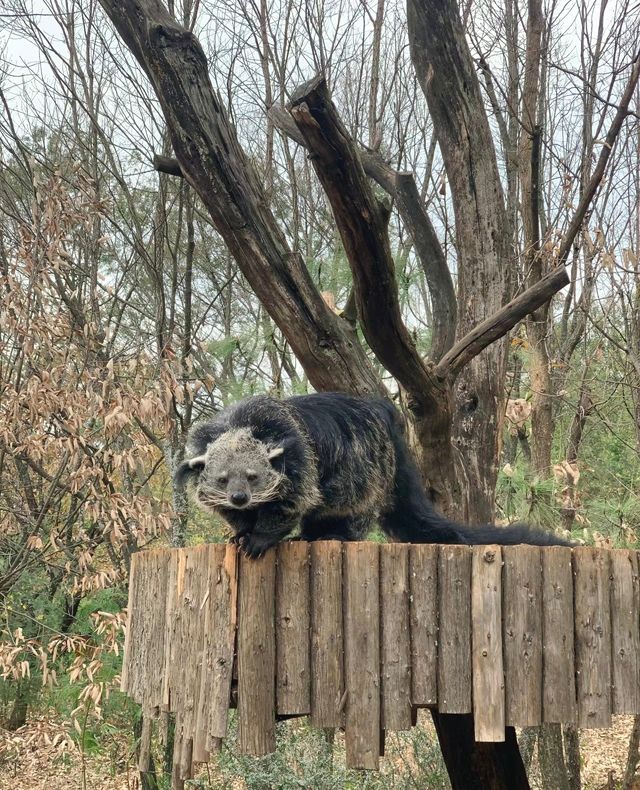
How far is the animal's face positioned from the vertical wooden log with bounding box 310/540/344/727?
21.2 inches

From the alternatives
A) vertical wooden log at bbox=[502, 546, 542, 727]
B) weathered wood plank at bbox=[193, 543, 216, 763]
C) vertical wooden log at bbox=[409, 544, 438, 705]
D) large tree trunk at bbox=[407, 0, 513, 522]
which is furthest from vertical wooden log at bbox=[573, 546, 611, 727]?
large tree trunk at bbox=[407, 0, 513, 522]

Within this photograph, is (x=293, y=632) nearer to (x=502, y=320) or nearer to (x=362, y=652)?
(x=362, y=652)

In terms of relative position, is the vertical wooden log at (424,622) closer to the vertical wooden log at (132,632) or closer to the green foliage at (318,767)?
the vertical wooden log at (132,632)

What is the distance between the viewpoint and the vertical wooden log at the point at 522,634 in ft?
10.4

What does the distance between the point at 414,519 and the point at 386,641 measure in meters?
1.49

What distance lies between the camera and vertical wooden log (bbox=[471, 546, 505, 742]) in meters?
3.13

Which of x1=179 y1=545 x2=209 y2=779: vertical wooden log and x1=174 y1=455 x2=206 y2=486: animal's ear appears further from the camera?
x1=174 y1=455 x2=206 y2=486: animal's ear

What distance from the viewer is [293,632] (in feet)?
10.3

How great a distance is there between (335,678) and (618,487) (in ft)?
25.2

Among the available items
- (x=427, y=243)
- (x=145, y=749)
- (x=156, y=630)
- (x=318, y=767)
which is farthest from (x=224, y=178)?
(x=145, y=749)

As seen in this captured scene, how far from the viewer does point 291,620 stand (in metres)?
3.15

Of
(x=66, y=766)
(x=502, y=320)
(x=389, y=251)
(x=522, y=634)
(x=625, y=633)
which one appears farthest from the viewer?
(x=66, y=766)

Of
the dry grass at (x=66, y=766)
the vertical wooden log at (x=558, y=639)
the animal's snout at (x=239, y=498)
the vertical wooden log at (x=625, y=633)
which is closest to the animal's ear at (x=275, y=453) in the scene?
the animal's snout at (x=239, y=498)

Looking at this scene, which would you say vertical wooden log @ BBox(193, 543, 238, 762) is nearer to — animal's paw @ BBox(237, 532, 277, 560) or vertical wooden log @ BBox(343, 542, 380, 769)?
animal's paw @ BBox(237, 532, 277, 560)
